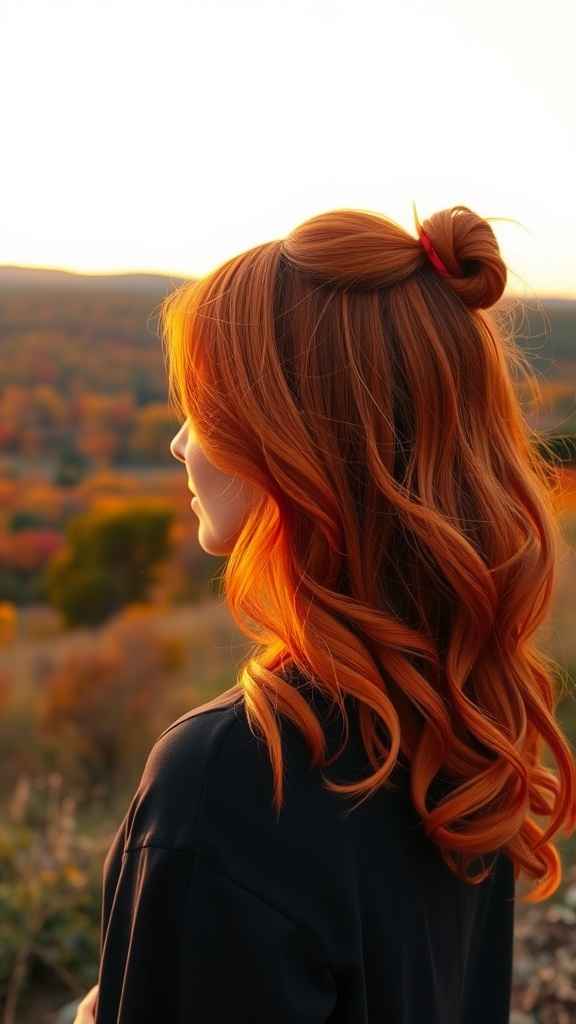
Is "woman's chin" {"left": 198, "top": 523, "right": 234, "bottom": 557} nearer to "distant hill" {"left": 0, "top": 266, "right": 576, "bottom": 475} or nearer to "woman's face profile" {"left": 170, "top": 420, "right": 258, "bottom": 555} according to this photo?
"woman's face profile" {"left": 170, "top": 420, "right": 258, "bottom": 555}

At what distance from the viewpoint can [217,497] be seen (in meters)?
1.36

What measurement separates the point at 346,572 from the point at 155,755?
1.23 ft

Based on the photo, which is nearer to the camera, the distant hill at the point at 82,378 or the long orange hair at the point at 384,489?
the long orange hair at the point at 384,489

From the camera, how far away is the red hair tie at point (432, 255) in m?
1.29

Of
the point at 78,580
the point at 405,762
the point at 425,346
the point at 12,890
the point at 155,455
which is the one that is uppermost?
the point at 425,346

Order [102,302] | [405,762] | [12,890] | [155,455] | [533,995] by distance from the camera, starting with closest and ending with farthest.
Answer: [405,762] → [533,995] → [12,890] → [102,302] → [155,455]

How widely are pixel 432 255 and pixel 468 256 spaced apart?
5 cm

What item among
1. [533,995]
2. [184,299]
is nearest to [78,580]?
[533,995]

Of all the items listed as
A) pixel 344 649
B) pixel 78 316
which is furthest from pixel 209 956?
pixel 78 316

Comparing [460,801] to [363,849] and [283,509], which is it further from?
[283,509]

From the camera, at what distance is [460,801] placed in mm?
1235

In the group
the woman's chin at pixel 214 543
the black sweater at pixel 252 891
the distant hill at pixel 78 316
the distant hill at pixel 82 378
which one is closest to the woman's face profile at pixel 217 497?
the woman's chin at pixel 214 543

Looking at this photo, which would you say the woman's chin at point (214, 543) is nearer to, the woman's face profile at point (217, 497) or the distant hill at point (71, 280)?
the woman's face profile at point (217, 497)

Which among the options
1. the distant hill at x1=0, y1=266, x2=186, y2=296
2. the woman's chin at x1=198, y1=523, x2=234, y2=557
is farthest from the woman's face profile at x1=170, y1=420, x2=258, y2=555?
the distant hill at x1=0, y1=266, x2=186, y2=296
